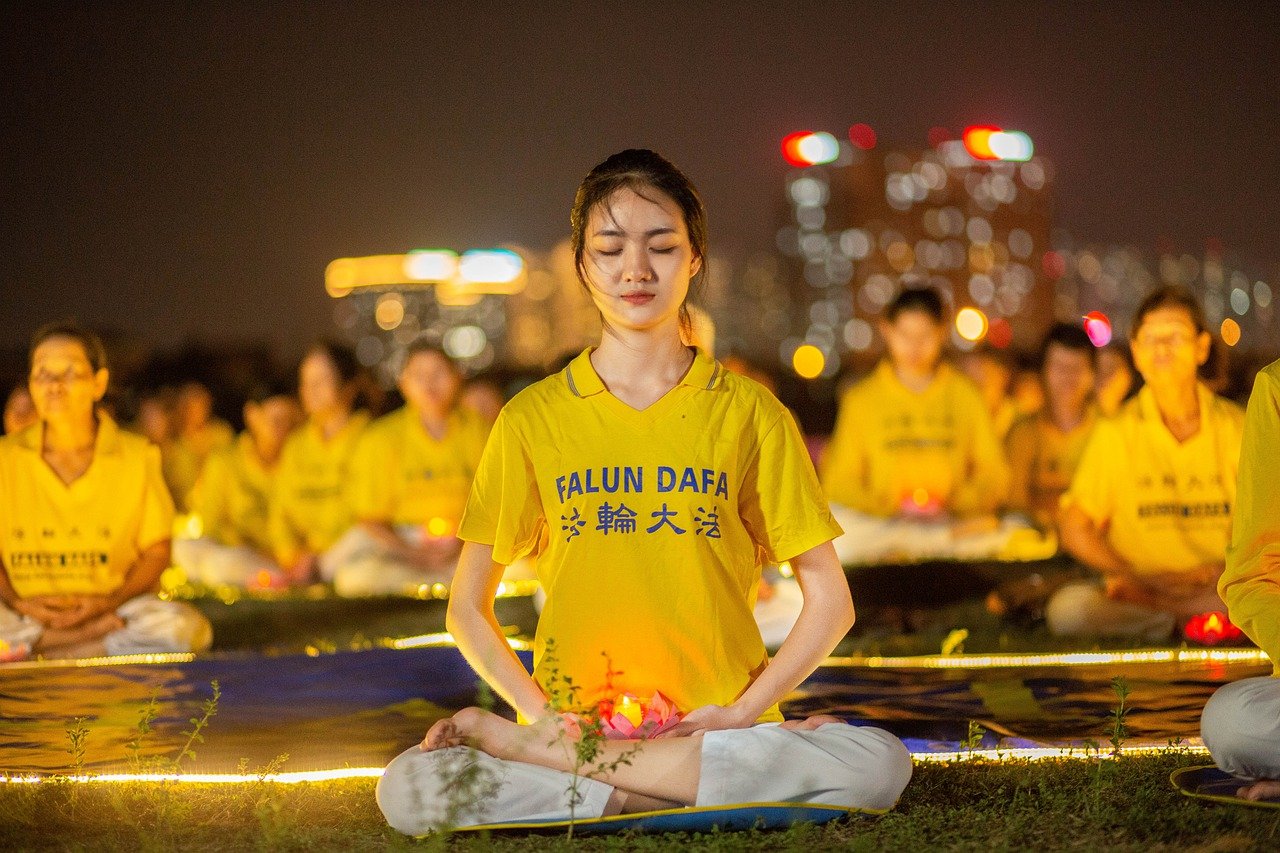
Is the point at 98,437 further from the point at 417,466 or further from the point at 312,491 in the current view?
the point at 312,491

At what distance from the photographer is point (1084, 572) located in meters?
8.34

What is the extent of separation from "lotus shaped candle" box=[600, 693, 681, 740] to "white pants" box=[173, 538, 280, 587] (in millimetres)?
7517

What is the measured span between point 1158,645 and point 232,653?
3989mm

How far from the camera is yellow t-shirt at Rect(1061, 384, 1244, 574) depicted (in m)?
7.49

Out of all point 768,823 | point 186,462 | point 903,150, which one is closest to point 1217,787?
point 768,823

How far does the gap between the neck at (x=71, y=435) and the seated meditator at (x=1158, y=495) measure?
446 centimetres

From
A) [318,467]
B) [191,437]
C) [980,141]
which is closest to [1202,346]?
[318,467]

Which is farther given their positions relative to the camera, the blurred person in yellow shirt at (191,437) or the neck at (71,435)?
the blurred person in yellow shirt at (191,437)

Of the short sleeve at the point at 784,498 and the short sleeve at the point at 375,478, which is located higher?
the short sleeve at the point at 784,498

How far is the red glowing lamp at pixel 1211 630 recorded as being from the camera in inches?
276

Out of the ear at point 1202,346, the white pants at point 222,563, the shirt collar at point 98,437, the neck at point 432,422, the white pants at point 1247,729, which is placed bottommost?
the white pants at point 222,563

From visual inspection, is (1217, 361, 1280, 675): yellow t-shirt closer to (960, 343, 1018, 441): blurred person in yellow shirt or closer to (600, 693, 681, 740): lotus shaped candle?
(600, 693, 681, 740): lotus shaped candle

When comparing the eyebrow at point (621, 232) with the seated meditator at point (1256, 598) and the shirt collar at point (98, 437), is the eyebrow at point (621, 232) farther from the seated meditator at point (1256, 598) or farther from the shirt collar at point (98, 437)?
the shirt collar at point (98, 437)

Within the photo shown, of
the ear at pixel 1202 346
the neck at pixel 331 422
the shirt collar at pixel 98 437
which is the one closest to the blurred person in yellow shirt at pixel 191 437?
the neck at pixel 331 422
